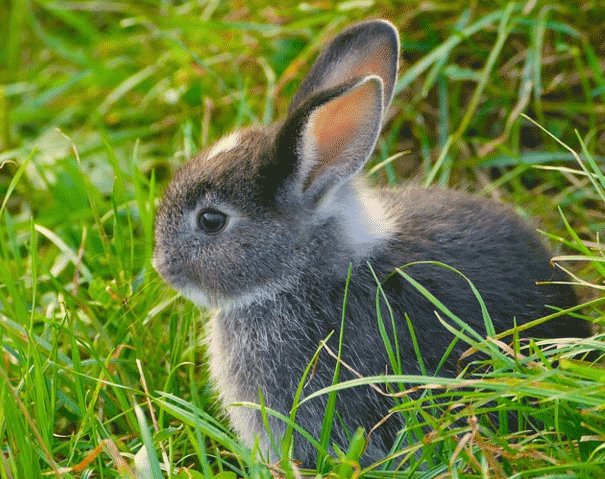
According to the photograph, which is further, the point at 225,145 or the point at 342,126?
the point at 225,145

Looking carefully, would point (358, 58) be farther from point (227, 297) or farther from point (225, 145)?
point (227, 297)

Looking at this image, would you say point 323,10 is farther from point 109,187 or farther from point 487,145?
point 109,187

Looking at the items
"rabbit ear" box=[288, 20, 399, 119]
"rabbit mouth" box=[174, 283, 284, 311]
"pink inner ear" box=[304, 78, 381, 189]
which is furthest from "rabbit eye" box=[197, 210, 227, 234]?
"rabbit ear" box=[288, 20, 399, 119]

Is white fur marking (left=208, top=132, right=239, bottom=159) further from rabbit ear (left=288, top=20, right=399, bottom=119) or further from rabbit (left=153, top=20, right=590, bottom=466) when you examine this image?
rabbit ear (left=288, top=20, right=399, bottom=119)

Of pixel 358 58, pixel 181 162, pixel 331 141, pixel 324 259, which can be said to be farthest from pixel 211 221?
pixel 181 162

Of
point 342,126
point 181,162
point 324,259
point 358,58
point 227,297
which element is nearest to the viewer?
point 342,126

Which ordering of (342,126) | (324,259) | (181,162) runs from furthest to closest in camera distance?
1. (181,162)
2. (324,259)
3. (342,126)

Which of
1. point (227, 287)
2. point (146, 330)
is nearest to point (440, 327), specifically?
point (227, 287)
